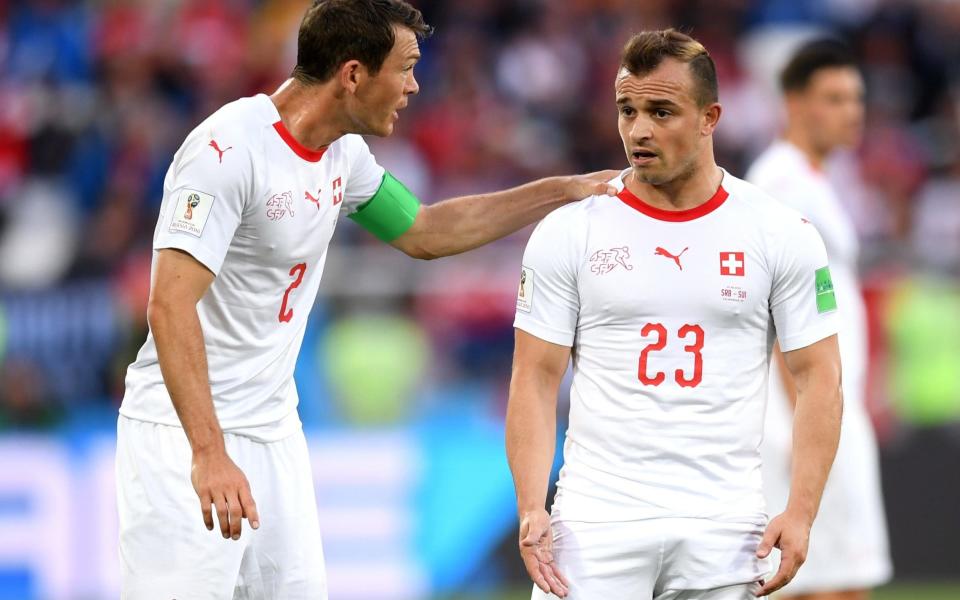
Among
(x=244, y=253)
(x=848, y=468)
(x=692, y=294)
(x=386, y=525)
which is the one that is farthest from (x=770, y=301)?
(x=386, y=525)

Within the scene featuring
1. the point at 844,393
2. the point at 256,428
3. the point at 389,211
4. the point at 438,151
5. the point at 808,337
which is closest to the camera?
the point at 808,337

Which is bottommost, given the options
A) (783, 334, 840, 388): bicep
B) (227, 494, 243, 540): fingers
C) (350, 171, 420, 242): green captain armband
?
(227, 494, 243, 540): fingers

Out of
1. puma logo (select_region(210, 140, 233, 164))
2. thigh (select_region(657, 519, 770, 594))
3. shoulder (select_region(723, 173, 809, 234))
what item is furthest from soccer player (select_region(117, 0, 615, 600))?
thigh (select_region(657, 519, 770, 594))

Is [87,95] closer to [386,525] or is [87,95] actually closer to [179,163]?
[386,525]

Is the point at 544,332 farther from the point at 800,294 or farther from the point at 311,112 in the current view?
Result: the point at 311,112

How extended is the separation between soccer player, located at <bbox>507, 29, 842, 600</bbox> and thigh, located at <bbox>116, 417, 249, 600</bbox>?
88cm

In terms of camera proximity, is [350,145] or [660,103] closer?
[660,103]

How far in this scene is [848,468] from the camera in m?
6.03

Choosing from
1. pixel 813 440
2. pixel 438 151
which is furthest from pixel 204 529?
pixel 438 151

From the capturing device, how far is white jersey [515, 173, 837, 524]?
13.5 ft

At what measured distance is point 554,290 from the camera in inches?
166

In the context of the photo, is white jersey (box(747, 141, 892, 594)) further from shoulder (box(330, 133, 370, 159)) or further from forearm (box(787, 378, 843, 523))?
shoulder (box(330, 133, 370, 159))

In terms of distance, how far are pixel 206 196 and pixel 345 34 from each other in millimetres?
642

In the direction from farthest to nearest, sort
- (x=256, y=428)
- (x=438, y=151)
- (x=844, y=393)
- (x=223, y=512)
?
(x=438, y=151), (x=844, y=393), (x=256, y=428), (x=223, y=512)
